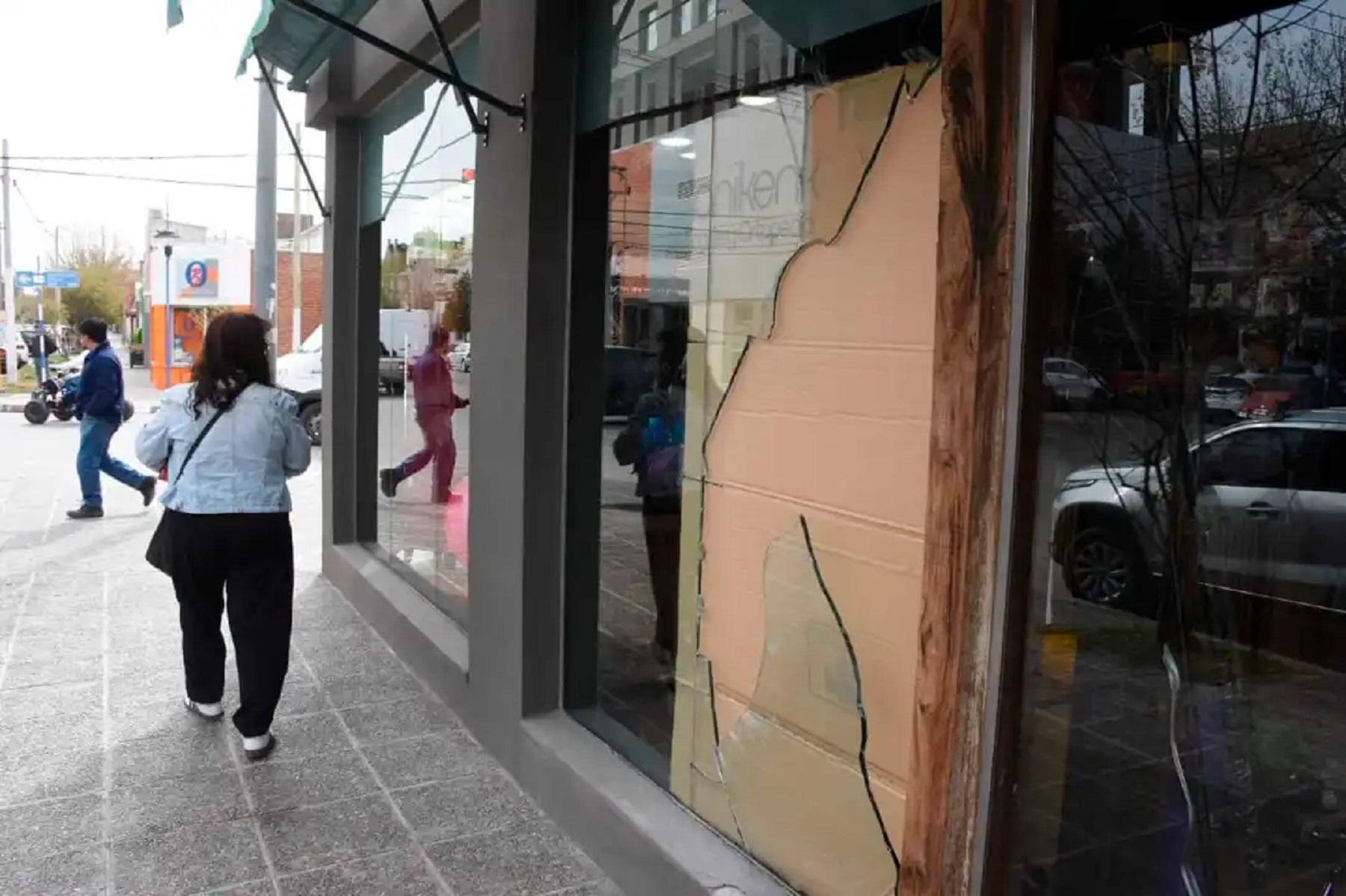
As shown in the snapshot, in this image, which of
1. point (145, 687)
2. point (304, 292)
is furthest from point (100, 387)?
point (304, 292)

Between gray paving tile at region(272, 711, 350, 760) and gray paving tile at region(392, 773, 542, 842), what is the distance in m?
0.56

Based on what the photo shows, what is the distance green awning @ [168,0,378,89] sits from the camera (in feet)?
15.8

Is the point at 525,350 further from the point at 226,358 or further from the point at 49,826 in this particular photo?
the point at 49,826

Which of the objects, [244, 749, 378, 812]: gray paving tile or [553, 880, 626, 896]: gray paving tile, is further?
[244, 749, 378, 812]: gray paving tile

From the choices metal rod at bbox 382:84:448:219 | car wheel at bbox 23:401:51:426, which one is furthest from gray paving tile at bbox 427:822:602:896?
car wheel at bbox 23:401:51:426

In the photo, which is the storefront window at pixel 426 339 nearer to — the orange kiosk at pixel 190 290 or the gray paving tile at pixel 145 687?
the gray paving tile at pixel 145 687

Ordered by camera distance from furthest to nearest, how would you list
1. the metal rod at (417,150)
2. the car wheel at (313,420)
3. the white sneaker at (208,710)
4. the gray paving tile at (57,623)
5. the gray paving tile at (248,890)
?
the car wheel at (313,420)
the gray paving tile at (57,623)
the metal rod at (417,150)
the white sneaker at (208,710)
the gray paving tile at (248,890)

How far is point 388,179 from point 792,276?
14.3 feet

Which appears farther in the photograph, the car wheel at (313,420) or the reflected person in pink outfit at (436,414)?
the car wheel at (313,420)

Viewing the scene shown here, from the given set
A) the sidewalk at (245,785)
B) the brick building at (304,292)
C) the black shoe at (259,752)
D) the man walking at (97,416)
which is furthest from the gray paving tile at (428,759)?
the brick building at (304,292)

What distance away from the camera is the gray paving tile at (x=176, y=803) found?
3768 millimetres

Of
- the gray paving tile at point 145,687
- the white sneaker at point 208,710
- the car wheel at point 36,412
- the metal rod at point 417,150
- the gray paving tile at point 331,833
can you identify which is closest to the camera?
the gray paving tile at point 331,833

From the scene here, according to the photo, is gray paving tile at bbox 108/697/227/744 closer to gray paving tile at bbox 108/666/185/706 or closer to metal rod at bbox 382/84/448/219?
gray paving tile at bbox 108/666/185/706

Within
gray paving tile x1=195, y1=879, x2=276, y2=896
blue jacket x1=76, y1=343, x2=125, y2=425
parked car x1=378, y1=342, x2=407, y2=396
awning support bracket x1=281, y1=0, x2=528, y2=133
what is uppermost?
awning support bracket x1=281, y1=0, x2=528, y2=133
